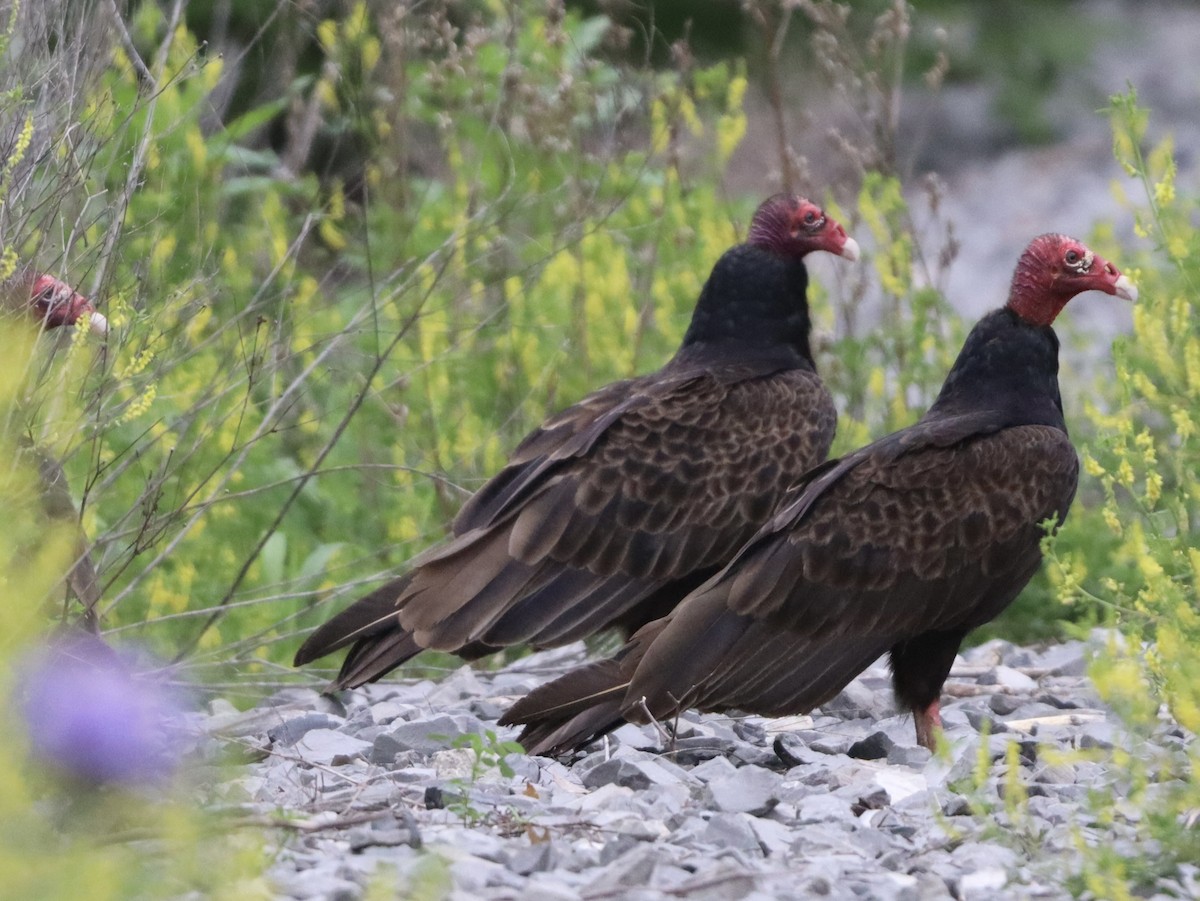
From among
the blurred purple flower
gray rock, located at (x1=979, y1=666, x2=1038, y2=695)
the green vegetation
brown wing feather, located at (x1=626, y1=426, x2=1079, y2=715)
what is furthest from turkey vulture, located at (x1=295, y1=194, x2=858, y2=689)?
the blurred purple flower

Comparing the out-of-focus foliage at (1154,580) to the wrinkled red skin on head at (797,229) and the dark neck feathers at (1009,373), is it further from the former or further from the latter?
the wrinkled red skin on head at (797,229)

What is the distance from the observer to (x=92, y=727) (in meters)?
3.10

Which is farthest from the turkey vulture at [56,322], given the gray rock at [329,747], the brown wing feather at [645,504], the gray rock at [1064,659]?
the gray rock at [1064,659]

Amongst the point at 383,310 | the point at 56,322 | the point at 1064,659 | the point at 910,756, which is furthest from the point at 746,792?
the point at 383,310

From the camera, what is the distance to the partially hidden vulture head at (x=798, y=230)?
556 centimetres

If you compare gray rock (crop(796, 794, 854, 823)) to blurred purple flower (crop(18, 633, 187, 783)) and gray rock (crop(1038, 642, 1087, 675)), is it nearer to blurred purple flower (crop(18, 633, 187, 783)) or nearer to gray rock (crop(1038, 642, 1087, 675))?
blurred purple flower (crop(18, 633, 187, 783))

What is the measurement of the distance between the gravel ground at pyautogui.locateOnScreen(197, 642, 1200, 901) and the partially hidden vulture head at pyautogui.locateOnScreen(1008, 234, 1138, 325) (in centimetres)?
104

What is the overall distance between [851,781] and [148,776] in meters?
1.61

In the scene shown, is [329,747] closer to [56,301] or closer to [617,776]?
[617,776]

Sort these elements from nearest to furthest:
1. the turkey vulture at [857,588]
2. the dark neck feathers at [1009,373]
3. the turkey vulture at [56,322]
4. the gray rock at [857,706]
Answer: the turkey vulture at [56,322] → the turkey vulture at [857,588] → the dark neck feathers at [1009,373] → the gray rock at [857,706]

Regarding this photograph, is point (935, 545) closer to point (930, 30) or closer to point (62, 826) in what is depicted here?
point (62, 826)

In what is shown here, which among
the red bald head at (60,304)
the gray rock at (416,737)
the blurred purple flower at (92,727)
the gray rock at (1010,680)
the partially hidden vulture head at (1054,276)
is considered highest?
the partially hidden vulture head at (1054,276)

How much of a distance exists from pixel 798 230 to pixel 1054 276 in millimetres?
887

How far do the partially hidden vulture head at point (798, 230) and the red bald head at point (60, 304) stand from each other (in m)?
2.18
